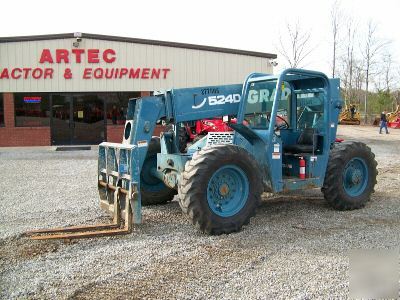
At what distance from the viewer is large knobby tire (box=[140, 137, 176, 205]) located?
797cm

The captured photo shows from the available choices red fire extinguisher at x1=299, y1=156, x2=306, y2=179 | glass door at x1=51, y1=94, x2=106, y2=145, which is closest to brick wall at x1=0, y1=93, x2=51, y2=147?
glass door at x1=51, y1=94, x2=106, y2=145

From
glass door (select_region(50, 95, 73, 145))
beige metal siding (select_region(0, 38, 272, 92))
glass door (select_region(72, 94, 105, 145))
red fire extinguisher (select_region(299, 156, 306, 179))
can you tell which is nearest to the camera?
red fire extinguisher (select_region(299, 156, 306, 179))

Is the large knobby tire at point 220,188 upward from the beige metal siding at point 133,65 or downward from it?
downward

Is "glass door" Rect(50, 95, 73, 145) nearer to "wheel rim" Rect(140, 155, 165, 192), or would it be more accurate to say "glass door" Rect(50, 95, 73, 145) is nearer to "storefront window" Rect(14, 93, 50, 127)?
"storefront window" Rect(14, 93, 50, 127)

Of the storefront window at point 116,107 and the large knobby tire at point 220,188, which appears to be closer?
the large knobby tire at point 220,188

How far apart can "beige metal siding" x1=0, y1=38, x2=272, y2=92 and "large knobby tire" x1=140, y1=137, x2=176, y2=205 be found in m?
14.1

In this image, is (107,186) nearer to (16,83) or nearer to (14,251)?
(14,251)

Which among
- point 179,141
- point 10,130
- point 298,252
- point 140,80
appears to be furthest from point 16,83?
point 298,252

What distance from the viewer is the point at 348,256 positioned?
17.7 feet

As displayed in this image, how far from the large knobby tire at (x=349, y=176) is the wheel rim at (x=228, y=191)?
1971 mm

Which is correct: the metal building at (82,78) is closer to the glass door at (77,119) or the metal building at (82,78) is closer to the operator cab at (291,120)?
the glass door at (77,119)

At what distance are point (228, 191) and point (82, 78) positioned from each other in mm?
16260

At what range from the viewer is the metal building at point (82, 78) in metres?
20.7

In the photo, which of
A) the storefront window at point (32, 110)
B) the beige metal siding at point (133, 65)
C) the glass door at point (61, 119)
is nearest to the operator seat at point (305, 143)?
the beige metal siding at point (133, 65)
